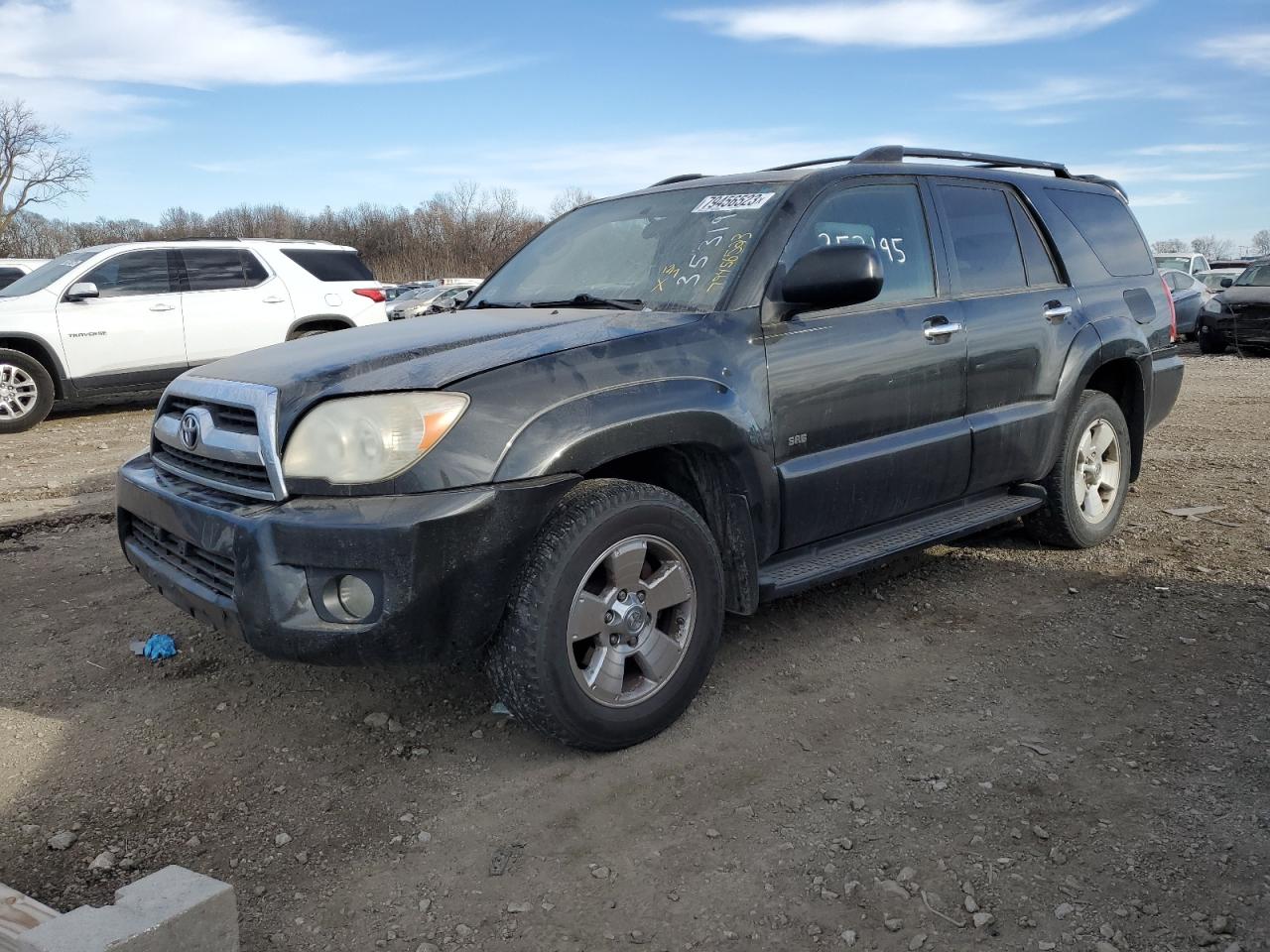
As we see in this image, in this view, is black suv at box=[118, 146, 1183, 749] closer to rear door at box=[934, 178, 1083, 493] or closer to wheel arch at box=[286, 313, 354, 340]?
rear door at box=[934, 178, 1083, 493]

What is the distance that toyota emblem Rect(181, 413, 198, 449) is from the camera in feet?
10.3

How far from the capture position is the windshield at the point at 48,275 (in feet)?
32.4

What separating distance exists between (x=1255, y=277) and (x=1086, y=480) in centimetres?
1364

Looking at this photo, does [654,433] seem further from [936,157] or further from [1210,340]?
[1210,340]

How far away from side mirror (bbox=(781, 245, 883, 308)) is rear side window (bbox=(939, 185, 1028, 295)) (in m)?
1.05

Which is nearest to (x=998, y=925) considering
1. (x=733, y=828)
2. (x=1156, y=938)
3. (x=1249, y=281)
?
(x=1156, y=938)

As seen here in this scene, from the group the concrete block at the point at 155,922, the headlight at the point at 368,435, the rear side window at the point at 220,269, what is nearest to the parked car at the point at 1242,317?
the rear side window at the point at 220,269

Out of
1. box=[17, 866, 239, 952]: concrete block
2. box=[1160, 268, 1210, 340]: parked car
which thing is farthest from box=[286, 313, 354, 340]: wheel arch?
box=[1160, 268, 1210, 340]: parked car

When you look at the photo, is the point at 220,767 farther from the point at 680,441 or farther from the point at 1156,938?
the point at 1156,938

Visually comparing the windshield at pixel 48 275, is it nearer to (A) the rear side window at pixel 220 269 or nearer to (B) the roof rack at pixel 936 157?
(A) the rear side window at pixel 220 269

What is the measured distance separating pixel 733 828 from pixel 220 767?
155cm

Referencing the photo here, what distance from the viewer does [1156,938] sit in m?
2.23

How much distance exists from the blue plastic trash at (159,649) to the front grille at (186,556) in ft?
1.99

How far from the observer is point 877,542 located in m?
3.83
